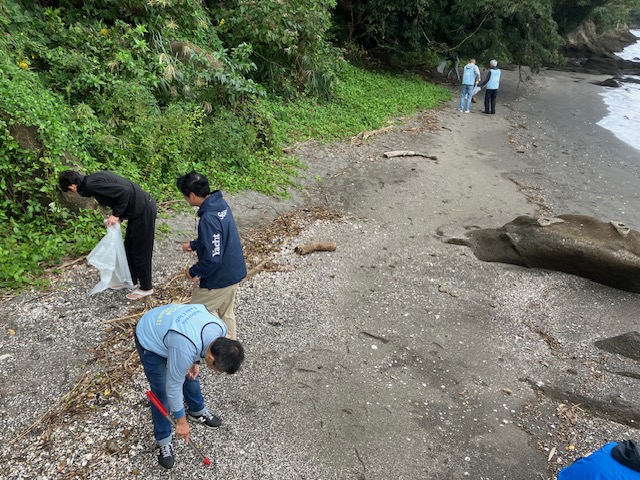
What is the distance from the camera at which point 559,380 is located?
206 inches

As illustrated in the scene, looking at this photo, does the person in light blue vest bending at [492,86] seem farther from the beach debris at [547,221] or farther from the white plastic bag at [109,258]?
the white plastic bag at [109,258]

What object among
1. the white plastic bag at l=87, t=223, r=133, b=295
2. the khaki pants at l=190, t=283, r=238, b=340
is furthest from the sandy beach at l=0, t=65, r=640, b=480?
the khaki pants at l=190, t=283, r=238, b=340

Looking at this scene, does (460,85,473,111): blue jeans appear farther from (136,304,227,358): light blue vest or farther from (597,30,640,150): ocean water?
(136,304,227,358): light blue vest

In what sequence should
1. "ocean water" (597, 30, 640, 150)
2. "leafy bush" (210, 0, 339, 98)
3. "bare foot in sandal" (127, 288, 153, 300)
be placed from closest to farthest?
"bare foot in sandal" (127, 288, 153, 300), "leafy bush" (210, 0, 339, 98), "ocean water" (597, 30, 640, 150)

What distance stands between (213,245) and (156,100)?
18.2ft

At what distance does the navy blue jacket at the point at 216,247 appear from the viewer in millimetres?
3957

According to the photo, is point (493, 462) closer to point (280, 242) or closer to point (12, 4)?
point (280, 242)

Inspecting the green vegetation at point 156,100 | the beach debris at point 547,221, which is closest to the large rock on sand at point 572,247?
the beach debris at point 547,221

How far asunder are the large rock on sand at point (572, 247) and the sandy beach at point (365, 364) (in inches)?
7.6

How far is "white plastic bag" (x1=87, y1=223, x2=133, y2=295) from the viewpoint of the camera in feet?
15.8

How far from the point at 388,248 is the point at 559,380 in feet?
10.4

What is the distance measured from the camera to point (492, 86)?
1625cm

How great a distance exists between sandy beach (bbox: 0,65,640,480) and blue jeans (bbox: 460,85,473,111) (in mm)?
8079

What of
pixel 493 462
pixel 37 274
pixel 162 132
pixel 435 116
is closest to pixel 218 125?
pixel 162 132
